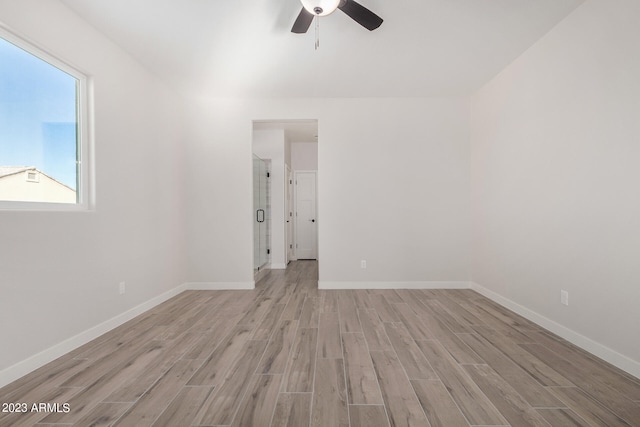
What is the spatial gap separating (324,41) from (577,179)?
2.42 m

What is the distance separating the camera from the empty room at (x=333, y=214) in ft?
5.54

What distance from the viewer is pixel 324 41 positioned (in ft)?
8.60

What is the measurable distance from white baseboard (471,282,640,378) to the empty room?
16 millimetres

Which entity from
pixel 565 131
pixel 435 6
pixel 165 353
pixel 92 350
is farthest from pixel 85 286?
pixel 565 131

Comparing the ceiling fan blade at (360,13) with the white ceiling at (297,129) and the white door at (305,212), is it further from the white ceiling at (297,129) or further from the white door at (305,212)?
the white door at (305,212)

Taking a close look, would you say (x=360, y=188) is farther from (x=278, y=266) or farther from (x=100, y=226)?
(x=100, y=226)

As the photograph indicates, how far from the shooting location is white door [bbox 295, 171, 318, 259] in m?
6.71

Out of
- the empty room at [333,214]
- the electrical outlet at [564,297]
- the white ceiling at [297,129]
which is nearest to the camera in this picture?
the empty room at [333,214]

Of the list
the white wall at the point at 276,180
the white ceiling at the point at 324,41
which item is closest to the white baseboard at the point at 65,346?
the white ceiling at the point at 324,41

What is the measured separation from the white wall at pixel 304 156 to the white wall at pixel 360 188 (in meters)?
2.77

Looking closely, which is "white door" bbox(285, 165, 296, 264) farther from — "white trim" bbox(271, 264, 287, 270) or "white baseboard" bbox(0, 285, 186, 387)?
"white baseboard" bbox(0, 285, 186, 387)

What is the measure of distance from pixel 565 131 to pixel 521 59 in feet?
3.30

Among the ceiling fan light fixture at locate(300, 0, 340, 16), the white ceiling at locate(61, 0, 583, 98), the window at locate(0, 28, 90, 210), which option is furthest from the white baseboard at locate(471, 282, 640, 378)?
the window at locate(0, 28, 90, 210)

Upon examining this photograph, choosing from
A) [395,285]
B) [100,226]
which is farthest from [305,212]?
[100,226]
